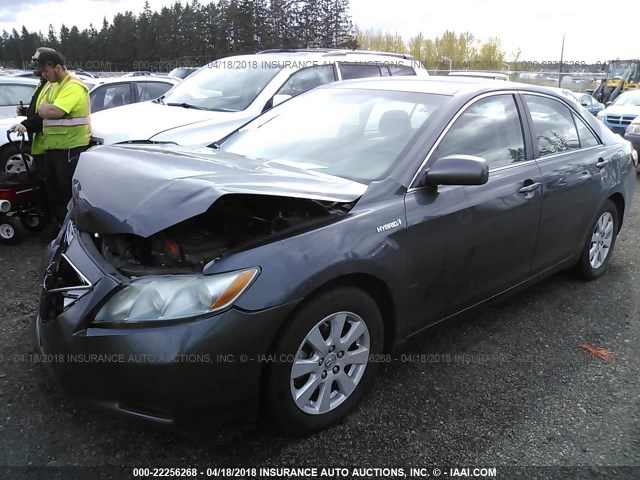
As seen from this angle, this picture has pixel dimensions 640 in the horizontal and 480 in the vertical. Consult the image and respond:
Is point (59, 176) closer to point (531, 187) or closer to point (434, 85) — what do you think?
point (434, 85)

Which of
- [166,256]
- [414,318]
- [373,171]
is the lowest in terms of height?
[414,318]

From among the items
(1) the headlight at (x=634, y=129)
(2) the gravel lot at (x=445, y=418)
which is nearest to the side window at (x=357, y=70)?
(2) the gravel lot at (x=445, y=418)

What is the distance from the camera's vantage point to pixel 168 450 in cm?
239

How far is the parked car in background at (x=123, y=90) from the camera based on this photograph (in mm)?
9016

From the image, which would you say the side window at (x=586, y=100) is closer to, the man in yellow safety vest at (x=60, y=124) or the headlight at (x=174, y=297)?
the man in yellow safety vest at (x=60, y=124)

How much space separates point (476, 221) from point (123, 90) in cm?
805

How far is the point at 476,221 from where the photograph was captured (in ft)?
9.90

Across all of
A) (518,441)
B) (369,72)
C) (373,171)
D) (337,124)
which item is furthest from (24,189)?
(518,441)

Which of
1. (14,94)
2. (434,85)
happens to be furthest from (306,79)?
(14,94)

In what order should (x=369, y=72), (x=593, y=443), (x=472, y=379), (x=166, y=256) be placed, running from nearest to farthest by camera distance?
(x=166, y=256)
(x=593, y=443)
(x=472, y=379)
(x=369, y=72)

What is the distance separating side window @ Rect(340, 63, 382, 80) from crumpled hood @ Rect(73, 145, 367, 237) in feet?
14.9

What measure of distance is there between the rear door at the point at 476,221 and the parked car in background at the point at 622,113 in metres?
10.7

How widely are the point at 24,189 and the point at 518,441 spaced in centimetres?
502

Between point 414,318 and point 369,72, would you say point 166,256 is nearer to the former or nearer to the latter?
point 414,318
